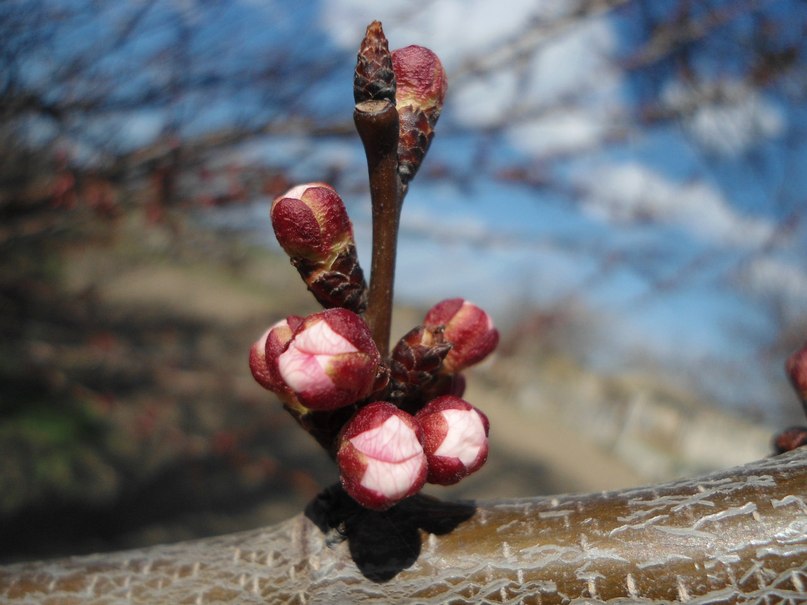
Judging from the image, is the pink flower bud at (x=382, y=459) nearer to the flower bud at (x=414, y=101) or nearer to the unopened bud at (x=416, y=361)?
the unopened bud at (x=416, y=361)

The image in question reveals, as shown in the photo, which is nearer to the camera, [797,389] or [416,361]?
[416,361]

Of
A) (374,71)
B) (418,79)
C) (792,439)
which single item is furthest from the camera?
(792,439)

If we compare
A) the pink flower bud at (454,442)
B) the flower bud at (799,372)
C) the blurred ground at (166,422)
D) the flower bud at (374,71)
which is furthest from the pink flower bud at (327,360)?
the blurred ground at (166,422)

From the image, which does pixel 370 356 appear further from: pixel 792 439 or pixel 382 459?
pixel 792 439

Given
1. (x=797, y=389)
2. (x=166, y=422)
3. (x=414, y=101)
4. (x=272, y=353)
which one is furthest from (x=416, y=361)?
(x=166, y=422)

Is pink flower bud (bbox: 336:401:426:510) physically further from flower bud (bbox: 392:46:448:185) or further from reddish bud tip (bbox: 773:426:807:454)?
reddish bud tip (bbox: 773:426:807:454)

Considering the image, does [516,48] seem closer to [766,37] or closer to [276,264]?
[766,37]

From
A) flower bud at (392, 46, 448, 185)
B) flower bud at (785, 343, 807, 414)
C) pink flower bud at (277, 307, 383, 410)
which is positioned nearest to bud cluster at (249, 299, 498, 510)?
pink flower bud at (277, 307, 383, 410)
